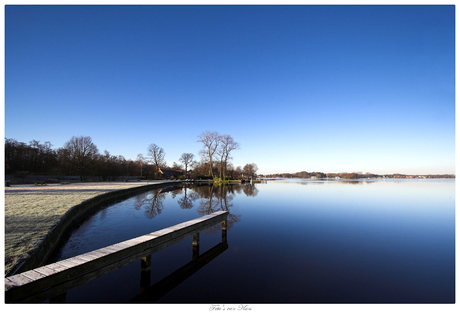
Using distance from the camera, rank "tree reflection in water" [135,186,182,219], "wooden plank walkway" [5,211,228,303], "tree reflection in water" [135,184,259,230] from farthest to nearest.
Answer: "tree reflection in water" [135,186,182,219] → "tree reflection in water" [135,184,259,230] → "wooden plank walkway" [5,211,228,303]

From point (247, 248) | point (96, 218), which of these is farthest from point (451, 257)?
point (96, 218)

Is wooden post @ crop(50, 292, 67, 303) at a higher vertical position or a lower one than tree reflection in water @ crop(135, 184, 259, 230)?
higher

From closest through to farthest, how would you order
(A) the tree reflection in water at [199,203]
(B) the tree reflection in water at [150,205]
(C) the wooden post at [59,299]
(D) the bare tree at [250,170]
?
(C) the wooden post at [59,299] → (A) the tree reflection in water at [199,203] → (B) the tree reflection in water at [150,205] → (D) the bare tree at [250,170]

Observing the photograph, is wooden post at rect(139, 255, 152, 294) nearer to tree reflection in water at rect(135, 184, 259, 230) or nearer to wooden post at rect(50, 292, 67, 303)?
wooden post at rect(50, 292, 67, 303)

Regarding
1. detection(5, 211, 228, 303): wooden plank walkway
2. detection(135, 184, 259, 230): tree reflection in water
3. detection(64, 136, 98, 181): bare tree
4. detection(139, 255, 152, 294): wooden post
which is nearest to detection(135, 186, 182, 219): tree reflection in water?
detection(135, 184, 259, 230): tree reflection in water

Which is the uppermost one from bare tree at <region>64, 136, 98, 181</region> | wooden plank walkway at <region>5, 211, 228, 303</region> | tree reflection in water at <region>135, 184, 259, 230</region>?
bare tree at <region>64, 136, 98, 181</region>

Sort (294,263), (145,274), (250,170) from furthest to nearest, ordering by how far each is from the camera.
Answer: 1. (250,170)
2. (294,263)
3. (145,274)

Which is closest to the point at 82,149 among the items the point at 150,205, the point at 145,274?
the point at 150,205

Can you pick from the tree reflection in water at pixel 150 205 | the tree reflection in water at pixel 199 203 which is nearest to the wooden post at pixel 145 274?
the tree reflection in water at pixel 199 203

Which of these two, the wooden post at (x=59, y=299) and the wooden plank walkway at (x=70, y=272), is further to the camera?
the wooden post at (x=59, y=299)

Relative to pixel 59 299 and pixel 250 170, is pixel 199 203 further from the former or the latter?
pixel 250 170

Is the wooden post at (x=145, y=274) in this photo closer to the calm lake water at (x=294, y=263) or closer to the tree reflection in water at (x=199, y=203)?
the calm lake water at (x=294, y=263)

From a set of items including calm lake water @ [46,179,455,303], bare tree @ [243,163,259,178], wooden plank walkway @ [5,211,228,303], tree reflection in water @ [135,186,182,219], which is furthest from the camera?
bare tree @ [243,163,259,178]
